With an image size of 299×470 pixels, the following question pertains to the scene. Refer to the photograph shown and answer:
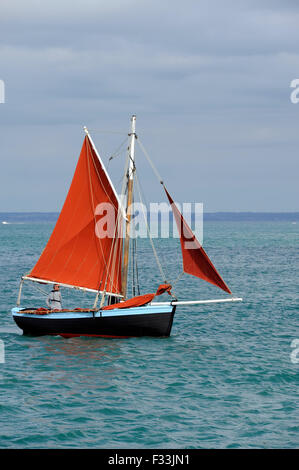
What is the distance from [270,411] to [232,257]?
236 ft

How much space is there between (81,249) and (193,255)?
21.4 ft

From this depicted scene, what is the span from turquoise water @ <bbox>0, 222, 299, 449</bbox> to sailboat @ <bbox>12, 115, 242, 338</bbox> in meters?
0.72

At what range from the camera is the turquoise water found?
19281 millimetres

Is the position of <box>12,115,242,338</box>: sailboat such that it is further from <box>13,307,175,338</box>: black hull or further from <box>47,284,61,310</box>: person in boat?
<box>47,284,61,310</box>: person in boat

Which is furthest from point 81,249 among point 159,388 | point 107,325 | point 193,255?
point 159,388

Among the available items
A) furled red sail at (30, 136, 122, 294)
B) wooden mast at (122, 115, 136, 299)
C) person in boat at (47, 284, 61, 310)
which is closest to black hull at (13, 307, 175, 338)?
person in boat at (47, 284, 61, 310)

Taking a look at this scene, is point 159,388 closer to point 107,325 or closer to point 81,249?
point 107,325

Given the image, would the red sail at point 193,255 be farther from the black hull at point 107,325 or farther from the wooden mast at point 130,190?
the wooden mast at point 130,190

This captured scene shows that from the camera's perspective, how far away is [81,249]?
32.6 meters

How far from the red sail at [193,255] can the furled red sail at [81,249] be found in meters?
4.36

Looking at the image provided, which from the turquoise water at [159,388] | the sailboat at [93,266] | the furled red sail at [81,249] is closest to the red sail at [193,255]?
the sailboat at [93,266]

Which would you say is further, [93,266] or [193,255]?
A: [93,266]

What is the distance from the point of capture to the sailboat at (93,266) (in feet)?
100
